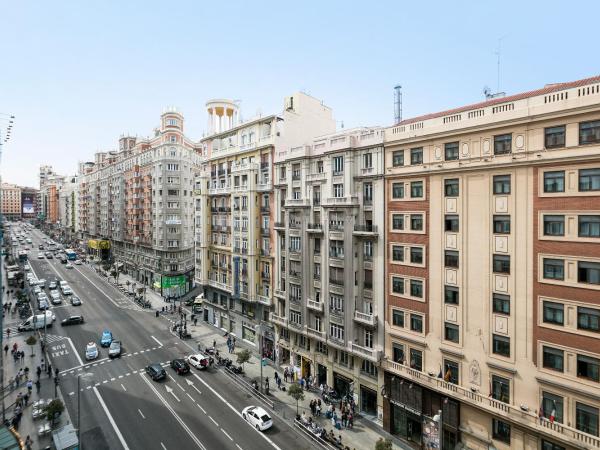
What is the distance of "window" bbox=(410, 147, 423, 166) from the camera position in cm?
3344

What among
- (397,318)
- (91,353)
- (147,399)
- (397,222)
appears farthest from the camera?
(91,353)

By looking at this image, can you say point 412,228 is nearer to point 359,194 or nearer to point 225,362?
point 359,194

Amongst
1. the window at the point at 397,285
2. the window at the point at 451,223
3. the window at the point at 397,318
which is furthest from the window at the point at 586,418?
the window at the point at 397,285

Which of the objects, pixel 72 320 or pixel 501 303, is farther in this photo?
pixel 72 320

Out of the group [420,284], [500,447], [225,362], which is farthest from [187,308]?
[500,447]

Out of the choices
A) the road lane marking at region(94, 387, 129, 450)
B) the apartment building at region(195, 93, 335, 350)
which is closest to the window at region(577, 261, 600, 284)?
the apartment building at region(195, 93, 335, 350)

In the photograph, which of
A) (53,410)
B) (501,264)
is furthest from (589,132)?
(53,410)

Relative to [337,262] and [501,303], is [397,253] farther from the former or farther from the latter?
[501,303]

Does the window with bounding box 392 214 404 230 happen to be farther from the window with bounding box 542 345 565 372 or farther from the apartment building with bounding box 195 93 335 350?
the apartment building with bounding box 195 93 335 350

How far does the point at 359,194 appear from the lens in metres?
38.2

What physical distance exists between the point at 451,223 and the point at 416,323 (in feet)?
34.2

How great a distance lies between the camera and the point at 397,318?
115 ft

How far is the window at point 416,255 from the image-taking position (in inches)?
1316

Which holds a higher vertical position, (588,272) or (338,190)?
(338,190)
